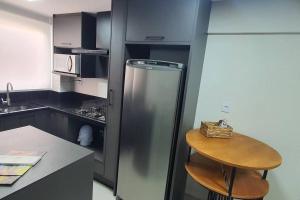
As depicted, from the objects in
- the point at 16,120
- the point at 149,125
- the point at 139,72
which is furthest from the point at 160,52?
the point at 16,120

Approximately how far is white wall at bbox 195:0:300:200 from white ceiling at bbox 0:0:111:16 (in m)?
1.39

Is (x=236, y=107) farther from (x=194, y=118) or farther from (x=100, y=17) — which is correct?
(x=100, y=17)

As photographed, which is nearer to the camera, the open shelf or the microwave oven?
the open shelf

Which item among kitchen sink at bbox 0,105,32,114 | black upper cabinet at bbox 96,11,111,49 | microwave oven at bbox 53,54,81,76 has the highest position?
black upper cabinet at bbox 96,11,111,49

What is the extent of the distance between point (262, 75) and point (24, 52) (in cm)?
344

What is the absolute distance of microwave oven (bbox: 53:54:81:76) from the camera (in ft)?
9.09

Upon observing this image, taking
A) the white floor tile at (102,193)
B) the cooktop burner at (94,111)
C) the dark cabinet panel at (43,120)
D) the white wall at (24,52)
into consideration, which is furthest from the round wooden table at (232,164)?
the white wall at (24,52)

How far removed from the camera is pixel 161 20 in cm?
175

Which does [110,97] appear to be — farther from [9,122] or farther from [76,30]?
[9,122]

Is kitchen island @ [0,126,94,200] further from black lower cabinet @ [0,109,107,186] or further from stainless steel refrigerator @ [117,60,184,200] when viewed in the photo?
black lower cabinet @ [0,109,107,186]

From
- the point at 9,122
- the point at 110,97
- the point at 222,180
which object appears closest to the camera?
the point at 222,180

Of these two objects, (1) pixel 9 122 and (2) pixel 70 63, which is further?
(2) pixel 70 63

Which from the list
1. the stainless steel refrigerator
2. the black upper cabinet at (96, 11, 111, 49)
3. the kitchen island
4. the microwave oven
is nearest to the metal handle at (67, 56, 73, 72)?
the microwave oven

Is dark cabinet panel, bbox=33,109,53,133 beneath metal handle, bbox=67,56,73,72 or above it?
beneath
